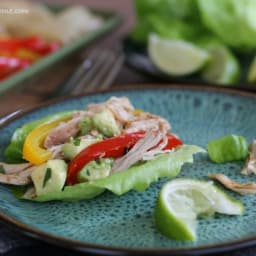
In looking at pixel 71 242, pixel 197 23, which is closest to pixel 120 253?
pixel 71 242

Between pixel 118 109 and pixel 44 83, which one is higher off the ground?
pixel 118 109

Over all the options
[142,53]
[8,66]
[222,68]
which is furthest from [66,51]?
[222,68]

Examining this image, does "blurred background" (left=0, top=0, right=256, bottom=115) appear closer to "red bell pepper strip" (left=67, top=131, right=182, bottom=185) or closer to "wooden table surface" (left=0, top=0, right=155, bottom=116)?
"wooden table surface" (left=0, top=0, right=155, bottom=116)

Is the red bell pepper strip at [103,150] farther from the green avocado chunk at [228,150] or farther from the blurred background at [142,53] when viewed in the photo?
the blurred background at [142,53]

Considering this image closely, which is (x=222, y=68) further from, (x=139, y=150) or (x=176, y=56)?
(x=139, y=150)

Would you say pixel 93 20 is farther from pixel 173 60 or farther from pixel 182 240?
pixel 182 240
